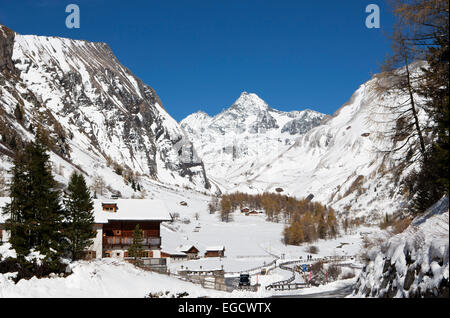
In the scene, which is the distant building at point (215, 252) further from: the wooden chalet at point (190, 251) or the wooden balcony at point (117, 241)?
the wooden balcony at point (117, 241)

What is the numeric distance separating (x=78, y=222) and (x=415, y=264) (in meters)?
33.2

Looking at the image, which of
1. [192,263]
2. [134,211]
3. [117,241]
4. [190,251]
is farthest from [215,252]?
[117,241]

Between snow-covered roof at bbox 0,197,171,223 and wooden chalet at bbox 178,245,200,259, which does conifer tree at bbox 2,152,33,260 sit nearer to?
snow-covered roof at bbox 0,197,171,223

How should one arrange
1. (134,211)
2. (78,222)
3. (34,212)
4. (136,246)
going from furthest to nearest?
(134,211) < (136,246) < (78,222) < (34,212)

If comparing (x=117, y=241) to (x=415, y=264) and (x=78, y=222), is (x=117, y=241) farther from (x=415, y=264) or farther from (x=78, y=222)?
(x=415, y=264)

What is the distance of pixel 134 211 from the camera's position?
190 feet

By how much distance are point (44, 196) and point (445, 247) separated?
29982 mm

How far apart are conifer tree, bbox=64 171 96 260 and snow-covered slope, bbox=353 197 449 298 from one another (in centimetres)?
2867

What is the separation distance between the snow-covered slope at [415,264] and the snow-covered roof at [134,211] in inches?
1627

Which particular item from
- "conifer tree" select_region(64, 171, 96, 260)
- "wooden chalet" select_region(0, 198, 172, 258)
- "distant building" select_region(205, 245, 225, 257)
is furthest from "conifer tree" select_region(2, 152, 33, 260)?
"distant building" select_region(205, 245, 225, 257)

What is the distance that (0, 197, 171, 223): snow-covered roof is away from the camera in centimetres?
5525

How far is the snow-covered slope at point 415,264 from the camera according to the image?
12.4 metres

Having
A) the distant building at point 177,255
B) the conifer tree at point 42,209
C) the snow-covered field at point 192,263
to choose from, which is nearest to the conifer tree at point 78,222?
the conifer tree at point 42,209

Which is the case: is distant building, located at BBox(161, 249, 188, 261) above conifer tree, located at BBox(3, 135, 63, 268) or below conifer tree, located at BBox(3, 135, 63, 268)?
below
